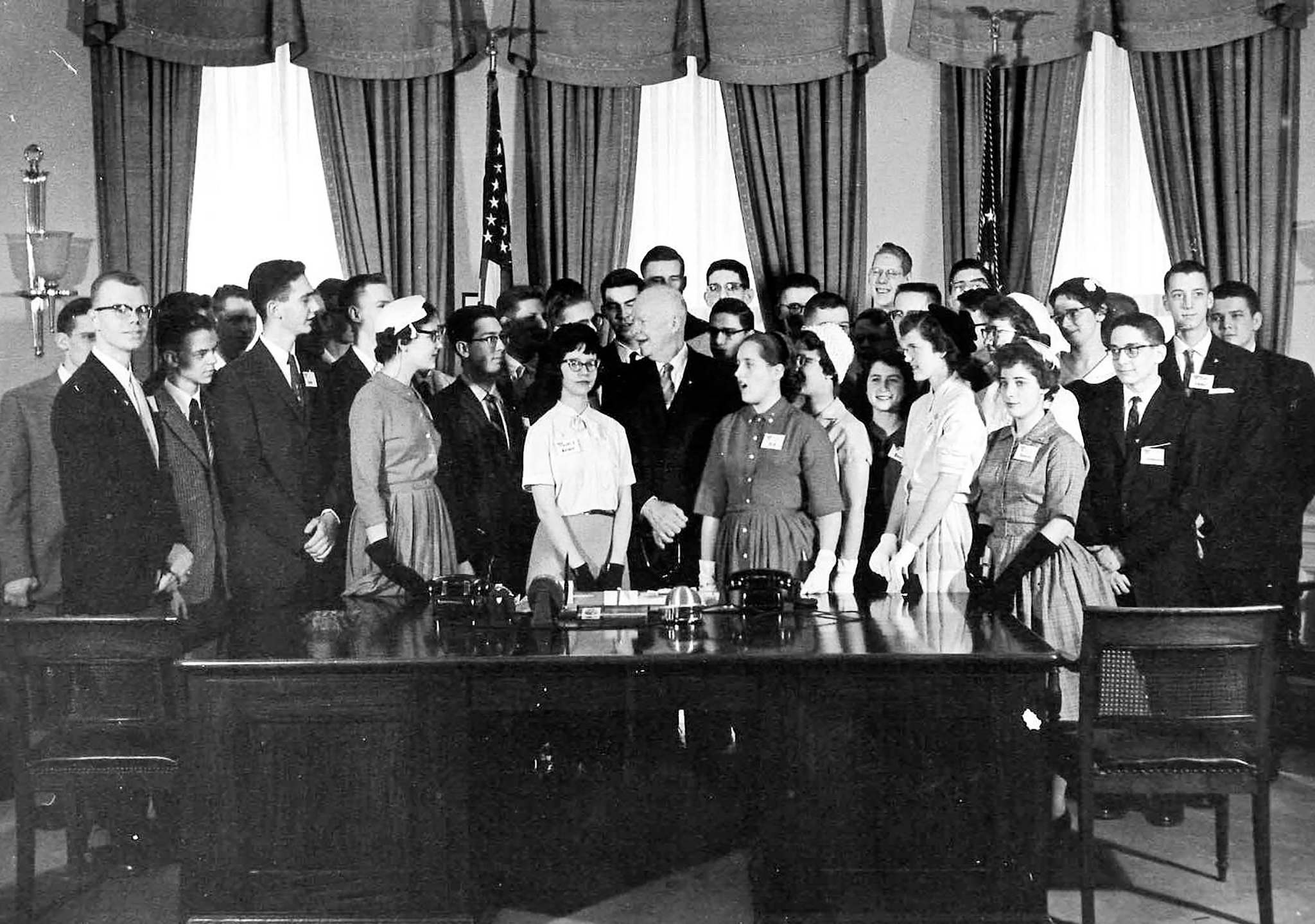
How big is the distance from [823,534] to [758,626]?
106 centimetres

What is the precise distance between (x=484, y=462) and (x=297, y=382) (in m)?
0.83

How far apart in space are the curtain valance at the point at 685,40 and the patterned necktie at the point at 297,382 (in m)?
2.24

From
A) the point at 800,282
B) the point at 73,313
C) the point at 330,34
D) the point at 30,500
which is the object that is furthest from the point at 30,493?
the point at 800,282

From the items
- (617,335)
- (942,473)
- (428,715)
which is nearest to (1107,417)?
(942,473)

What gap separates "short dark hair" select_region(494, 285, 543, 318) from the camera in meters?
5.62

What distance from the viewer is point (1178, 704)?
339 centimetres

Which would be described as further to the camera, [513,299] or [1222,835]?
[513,299]

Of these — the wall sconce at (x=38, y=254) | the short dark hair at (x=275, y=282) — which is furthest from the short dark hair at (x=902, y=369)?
the wall sconce at (x=38, y=254)

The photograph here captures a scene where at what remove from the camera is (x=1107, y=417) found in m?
5.06

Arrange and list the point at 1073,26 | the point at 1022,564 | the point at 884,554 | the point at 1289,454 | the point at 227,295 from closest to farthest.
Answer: the point at 1022,564 → the point at 884,554 → the point at 1289,454 → the point at 227,295 → the point at 1073,26

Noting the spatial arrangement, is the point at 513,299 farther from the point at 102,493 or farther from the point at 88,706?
the point at 88,706

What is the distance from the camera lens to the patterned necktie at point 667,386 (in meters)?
5.22

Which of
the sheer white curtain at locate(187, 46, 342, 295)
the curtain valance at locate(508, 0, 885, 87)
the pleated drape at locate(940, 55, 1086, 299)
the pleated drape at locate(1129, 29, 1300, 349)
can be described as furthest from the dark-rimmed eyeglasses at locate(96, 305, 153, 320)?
the pleated drape at locate(1129, 29, 1300, 349)

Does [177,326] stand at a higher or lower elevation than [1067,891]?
higher
